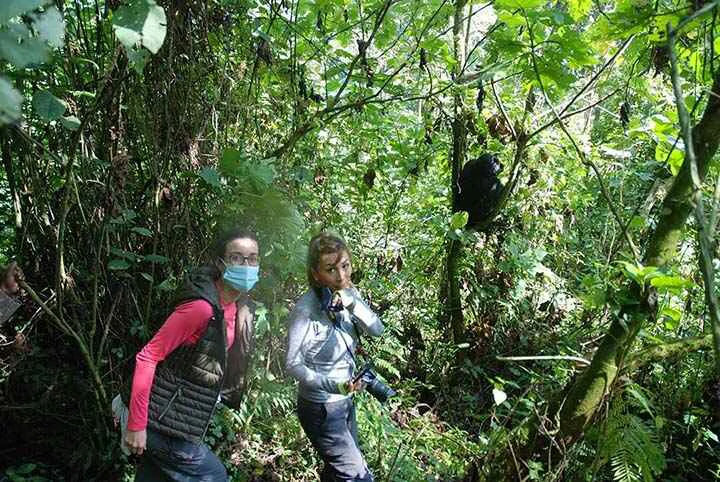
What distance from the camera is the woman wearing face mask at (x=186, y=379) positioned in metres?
2.35

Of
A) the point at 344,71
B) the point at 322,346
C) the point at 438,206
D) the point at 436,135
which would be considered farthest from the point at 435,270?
the point at 322,346

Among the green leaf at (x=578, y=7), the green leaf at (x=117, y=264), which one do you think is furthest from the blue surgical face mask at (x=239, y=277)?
the green leaf at (x=578, y=7)

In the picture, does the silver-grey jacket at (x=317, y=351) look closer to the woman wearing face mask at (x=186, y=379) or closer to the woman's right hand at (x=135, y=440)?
the woman wearing face mask at (x=186, y=379)

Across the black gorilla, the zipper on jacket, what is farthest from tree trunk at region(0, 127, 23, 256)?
the black gorilla

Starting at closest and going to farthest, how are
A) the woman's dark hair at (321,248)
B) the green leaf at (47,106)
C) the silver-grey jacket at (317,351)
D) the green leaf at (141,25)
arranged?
1. the green leaf at (141,25)
2. the green leaf at (47,106)
3. the silver-grey jacket at (317,351)
4. the woman's dark hair at (321,248)

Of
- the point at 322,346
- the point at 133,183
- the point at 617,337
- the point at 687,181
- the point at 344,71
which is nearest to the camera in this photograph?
the point at 687,181

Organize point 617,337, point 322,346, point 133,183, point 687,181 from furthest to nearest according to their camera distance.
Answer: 1. point 133,183
2. point 322,346
3. point 617,337
4. point 687,181

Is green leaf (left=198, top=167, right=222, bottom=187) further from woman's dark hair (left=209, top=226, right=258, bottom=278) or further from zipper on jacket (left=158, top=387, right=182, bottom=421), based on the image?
zipper on jacket (left=158, top=387, right=182, bottom=421)

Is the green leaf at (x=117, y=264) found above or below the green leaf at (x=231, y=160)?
below

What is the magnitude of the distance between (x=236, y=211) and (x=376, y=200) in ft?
8.00

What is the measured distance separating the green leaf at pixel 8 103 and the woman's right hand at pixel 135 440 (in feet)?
6.39

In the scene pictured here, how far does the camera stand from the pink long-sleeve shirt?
2.32 meters

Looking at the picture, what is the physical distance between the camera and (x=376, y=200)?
18.4ft

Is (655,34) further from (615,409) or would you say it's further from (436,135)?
(436,135)
